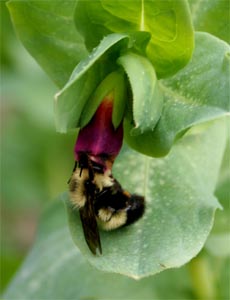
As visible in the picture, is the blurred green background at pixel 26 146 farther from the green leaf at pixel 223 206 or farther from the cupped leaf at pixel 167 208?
the cupped leaf at pixel 167 208

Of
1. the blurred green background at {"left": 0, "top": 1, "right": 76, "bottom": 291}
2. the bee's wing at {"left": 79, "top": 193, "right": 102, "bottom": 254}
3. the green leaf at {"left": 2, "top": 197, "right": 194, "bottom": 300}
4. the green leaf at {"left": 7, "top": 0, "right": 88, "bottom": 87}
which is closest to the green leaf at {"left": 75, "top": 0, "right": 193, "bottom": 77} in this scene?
the green leaf at {"left": 7, "top": 0, "right": 88, "bottom": 87}

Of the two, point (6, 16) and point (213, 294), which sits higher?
point (6, 16)

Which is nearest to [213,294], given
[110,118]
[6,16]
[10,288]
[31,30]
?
[10,288]

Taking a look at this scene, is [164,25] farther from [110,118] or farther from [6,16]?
[6,16]

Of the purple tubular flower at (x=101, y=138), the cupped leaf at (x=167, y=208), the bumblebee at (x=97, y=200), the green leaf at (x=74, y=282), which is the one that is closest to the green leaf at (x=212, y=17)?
the cupped leaf at (x=167, y=208)

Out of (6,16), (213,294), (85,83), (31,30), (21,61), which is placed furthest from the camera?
(21,61)

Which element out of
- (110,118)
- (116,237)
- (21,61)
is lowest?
(21,61)

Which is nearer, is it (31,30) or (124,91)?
(124,91)
